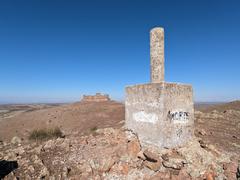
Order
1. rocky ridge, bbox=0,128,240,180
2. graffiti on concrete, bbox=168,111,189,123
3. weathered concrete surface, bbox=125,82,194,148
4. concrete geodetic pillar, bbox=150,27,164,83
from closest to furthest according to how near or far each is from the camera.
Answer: rocky ridge, bbox=0,128,240,180
weathered concrete surface, bbox=125,82,194,148
graffiti on concrete, bbox=168,111,189,123
concrete geodetic pillar, bbox=150,27,164,83

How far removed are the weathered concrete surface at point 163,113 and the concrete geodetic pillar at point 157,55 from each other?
53 centimetres

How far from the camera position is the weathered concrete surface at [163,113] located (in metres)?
6.61

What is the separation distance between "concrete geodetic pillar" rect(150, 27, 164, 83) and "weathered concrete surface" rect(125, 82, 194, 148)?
526 mm

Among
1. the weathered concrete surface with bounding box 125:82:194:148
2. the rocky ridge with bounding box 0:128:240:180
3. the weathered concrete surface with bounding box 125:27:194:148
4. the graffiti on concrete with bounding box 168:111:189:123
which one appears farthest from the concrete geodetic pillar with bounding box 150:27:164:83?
the rocky ridge with bounding box 0:128:240:180

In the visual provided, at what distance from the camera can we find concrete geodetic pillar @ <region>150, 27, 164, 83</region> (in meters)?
7.24

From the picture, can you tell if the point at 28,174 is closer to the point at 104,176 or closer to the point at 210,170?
the point at 104,176

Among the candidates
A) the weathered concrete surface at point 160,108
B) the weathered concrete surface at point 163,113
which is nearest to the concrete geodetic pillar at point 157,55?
the weathered concrete surface at point 160,108

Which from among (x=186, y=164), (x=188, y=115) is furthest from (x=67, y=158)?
(x=188, y=115)

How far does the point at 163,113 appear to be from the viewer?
6543mm

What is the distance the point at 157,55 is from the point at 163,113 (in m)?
2.40

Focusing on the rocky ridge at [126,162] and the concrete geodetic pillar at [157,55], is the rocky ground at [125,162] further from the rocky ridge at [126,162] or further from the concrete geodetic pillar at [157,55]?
the concrete geodetic pillar at [157,55]

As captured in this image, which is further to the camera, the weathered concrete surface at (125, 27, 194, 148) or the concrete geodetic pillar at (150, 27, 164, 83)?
the concrete geodetic pillar at (150, 27, 164, 83)

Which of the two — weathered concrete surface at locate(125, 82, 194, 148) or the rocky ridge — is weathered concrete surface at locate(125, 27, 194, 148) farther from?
the rocky ridge

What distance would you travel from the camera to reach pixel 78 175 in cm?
634
